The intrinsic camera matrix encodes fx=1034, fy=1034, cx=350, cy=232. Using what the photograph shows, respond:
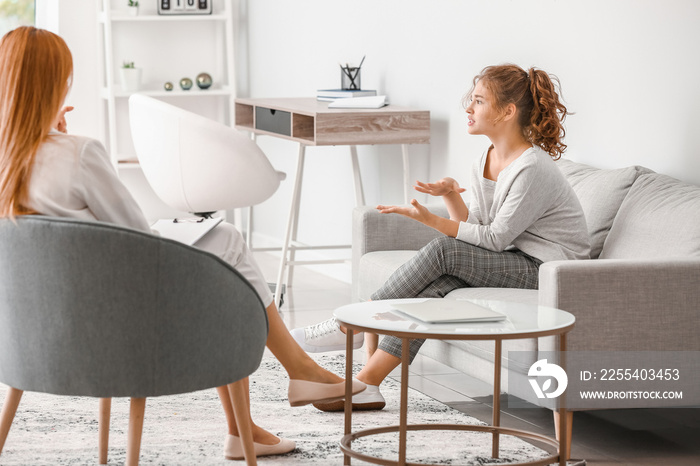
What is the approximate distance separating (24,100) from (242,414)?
0.73 meters

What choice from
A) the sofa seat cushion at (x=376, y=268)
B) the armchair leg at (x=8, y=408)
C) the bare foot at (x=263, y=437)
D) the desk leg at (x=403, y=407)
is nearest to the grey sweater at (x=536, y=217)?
the sofa seat cushion at (x=376, y=268)

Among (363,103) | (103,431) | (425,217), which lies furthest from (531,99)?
(103,431)

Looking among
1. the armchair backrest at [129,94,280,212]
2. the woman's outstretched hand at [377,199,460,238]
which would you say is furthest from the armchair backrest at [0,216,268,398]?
the armchair backrest at [129,94,280,212]

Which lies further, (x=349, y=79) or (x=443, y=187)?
(x=349, y=79)

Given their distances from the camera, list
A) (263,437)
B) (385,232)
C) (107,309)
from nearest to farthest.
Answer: (107,309), (263,437), (385,232)

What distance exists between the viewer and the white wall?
122 inches

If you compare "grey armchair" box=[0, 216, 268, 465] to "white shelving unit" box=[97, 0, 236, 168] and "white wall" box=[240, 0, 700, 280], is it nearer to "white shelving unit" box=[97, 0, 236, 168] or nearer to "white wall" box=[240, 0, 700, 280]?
"white wall" box=[240, 0, 700, 280]

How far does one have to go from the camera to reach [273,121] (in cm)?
A: 461

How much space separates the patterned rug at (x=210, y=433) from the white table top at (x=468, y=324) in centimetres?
49

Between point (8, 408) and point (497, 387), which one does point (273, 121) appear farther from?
point (8, 408)


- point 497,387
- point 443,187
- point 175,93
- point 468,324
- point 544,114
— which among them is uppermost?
point 544,114

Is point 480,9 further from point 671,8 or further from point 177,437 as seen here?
point 177,437

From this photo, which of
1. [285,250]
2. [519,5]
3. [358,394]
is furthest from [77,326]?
[285,250]

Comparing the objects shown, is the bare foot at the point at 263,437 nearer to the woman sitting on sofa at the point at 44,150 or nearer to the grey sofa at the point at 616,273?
the grey sofa at the point at 616,273
